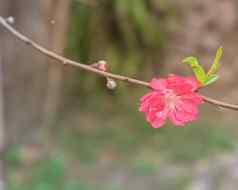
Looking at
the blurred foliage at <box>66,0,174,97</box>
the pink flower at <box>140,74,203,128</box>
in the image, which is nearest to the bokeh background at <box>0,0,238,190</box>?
the blurred foliage at <box>66,0,174,97</box>

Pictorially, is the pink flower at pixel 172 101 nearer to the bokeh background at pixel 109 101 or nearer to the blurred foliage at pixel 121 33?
the bokeh background at pixel 109 101

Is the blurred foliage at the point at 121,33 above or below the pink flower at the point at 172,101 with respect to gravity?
above

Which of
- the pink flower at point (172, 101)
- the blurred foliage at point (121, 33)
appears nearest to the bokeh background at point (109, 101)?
the blurred foliage at point (121, 33)

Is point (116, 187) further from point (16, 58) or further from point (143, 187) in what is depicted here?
point (16, 58)

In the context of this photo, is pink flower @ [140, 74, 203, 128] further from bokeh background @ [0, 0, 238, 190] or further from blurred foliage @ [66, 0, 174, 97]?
blurred foliage @ [66, 0, 174, 97]

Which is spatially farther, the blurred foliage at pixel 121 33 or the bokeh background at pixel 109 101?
the blurred foliage at pixel 121 33

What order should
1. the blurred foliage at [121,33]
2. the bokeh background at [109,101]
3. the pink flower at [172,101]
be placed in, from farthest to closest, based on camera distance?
1. the blurred foliage at [121,33]
2. the bokeh background at [109,101]
3. the pink flower at [172,101]

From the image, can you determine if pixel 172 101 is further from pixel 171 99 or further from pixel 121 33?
pixel 121 33

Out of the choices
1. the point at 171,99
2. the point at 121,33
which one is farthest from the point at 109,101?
the point at 171,99

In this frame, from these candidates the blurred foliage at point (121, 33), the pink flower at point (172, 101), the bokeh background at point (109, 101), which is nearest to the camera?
the pink flower at point (172, 101)
